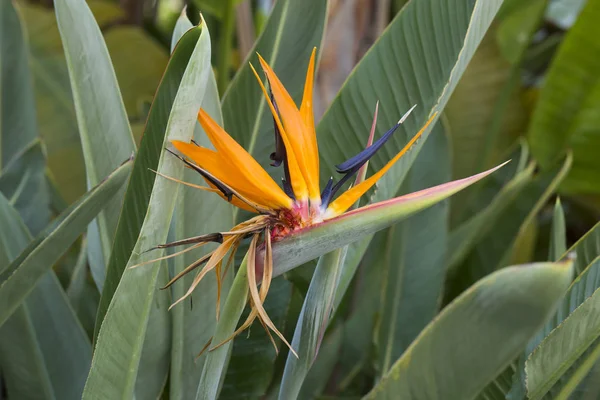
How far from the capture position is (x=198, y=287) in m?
0.42

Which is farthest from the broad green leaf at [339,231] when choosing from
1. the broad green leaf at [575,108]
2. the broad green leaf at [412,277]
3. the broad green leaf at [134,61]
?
the broad green leaf at [134,61]

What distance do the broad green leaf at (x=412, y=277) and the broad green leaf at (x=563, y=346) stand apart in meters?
0.25

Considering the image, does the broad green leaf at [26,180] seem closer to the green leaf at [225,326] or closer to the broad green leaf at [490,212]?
the green leaf at [225,326]

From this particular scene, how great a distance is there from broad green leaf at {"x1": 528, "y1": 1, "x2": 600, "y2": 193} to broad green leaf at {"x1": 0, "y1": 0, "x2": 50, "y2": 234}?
2.16 feet

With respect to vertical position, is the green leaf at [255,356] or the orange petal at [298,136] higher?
the orange petal at [298,136]

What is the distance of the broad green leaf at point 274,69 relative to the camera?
49cm

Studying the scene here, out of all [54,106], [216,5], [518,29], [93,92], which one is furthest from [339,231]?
[54,106]

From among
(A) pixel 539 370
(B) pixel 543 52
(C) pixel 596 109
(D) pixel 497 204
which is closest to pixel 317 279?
(A) pixel 539 370

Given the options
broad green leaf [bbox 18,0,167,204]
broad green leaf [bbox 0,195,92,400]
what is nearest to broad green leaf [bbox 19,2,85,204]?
broad green leaf [bbox 18,0,167,204]

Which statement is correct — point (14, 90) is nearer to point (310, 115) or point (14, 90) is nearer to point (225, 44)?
point (225, 44)

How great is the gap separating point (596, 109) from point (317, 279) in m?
0.75

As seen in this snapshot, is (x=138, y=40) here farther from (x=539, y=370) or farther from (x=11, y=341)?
(x=539, y=370)

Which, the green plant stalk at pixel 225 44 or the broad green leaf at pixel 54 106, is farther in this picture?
the broad green leaf at pixel 54 106

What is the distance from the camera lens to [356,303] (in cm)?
86
